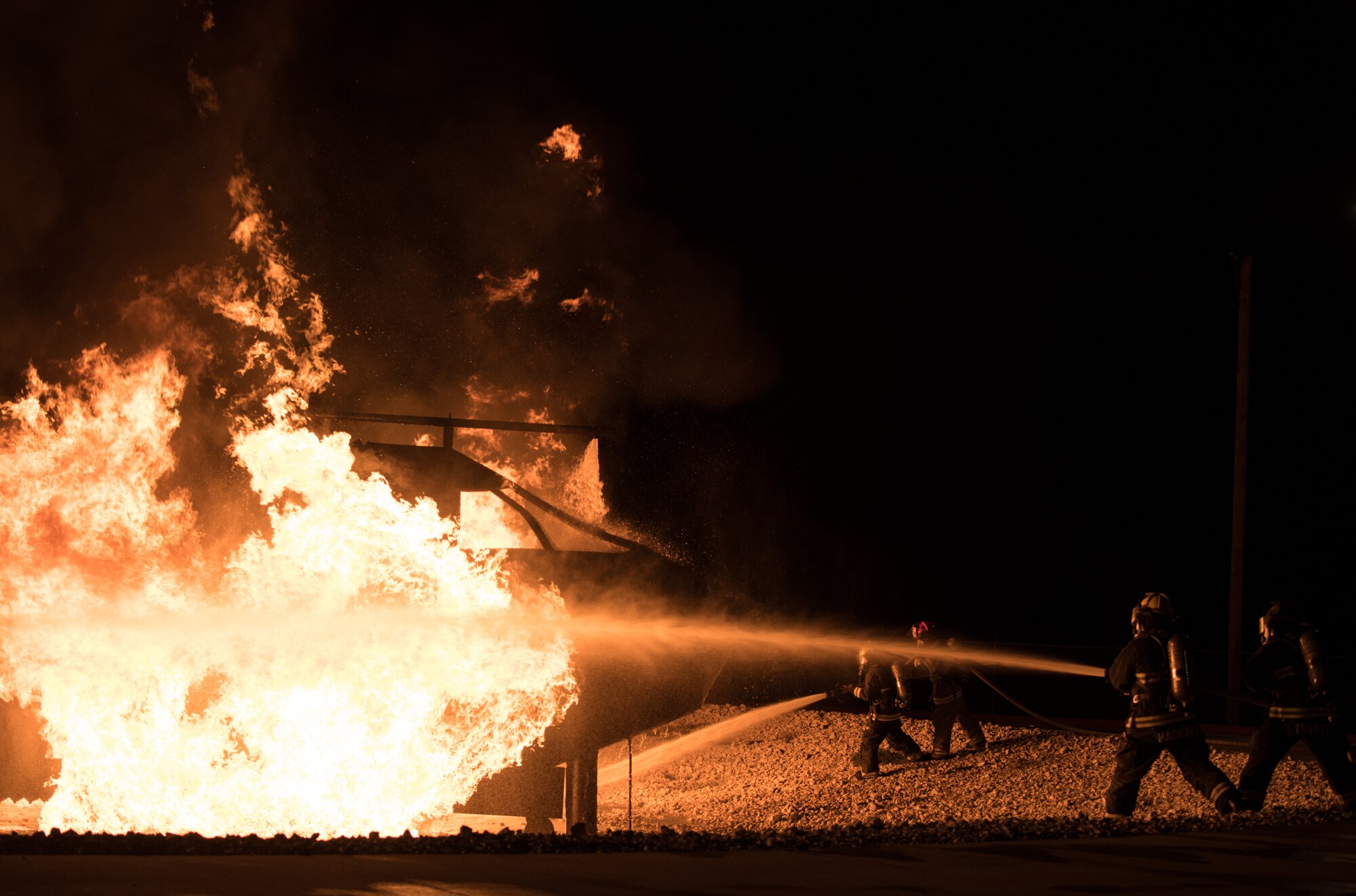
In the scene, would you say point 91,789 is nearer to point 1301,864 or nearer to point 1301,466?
point 1301,864

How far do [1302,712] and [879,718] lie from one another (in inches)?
188

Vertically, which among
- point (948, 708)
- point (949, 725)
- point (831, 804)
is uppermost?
point (948, 708)

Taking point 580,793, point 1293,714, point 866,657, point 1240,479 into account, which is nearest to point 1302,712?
point 1293,714

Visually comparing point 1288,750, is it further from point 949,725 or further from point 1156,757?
point 949,725

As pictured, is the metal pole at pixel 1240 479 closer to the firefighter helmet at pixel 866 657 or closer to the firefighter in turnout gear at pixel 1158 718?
the firefighter helmet at pixel 866 657

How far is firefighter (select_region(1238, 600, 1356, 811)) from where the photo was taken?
8336mm

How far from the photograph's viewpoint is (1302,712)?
8.53 metres

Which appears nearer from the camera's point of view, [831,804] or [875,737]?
[831,804]

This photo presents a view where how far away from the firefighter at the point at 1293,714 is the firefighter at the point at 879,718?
4.31 meters

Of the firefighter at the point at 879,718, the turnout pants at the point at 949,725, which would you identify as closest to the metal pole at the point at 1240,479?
the turnout pants at the point at 949,725

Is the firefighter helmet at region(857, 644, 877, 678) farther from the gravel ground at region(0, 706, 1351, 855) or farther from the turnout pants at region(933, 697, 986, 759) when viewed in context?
the gravel ground at region(0, 706, 1351, 855)

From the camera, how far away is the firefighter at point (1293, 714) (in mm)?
8336

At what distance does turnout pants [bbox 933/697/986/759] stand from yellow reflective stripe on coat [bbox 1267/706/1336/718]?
14.4ft

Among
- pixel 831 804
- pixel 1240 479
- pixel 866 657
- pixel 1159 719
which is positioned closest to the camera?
pixel 1159 719
